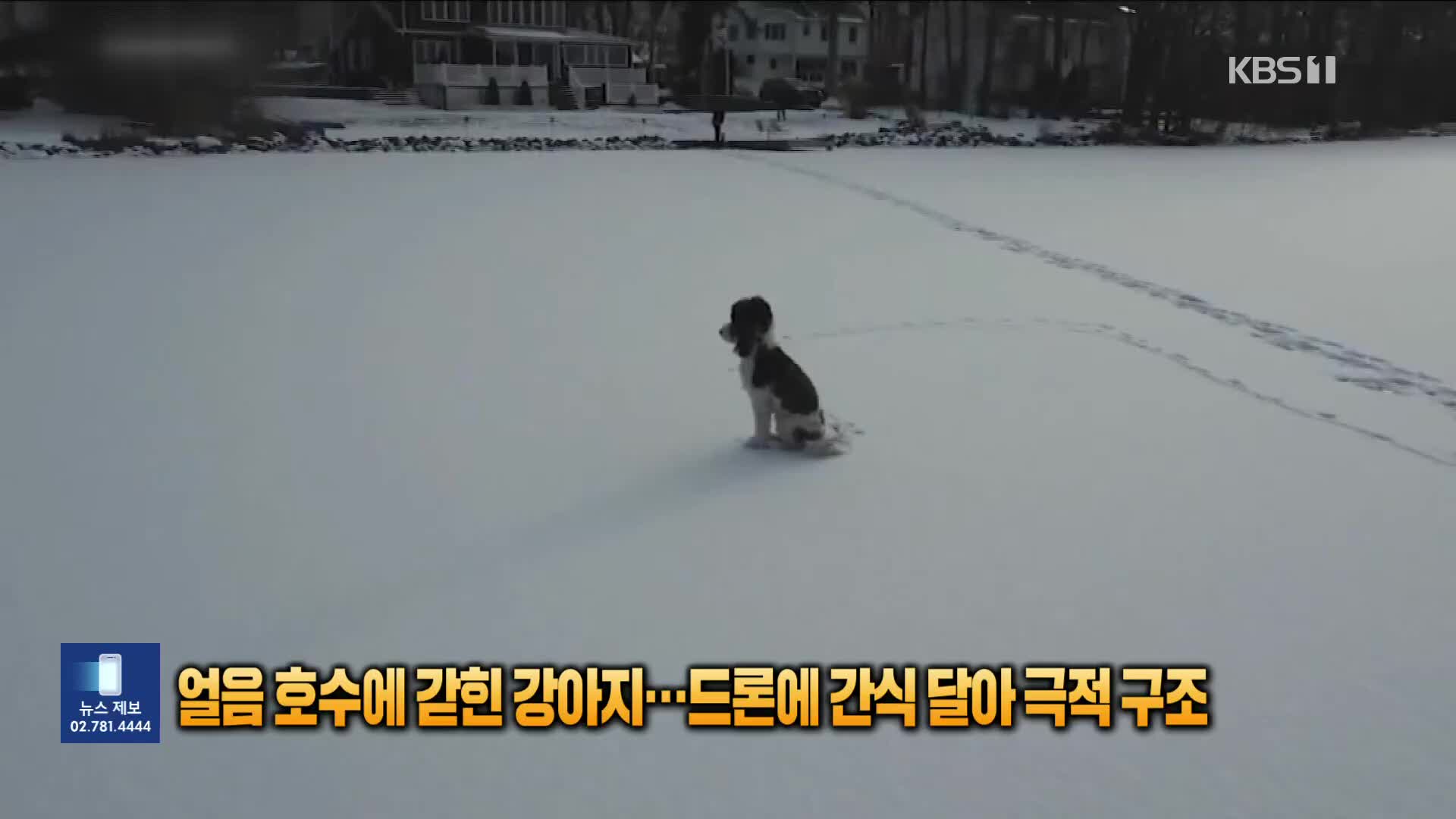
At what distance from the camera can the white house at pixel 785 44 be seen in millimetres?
51500

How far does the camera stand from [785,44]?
5219 cm

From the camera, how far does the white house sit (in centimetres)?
5150

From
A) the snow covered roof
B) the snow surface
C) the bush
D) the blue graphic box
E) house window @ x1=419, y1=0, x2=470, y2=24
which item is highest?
house window @ x1=419, y1=0, x2=470, y2=24

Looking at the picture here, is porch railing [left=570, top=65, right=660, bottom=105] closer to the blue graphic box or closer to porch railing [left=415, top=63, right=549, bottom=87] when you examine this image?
porch railing [left=415, top=63, right=549, bottom=87]

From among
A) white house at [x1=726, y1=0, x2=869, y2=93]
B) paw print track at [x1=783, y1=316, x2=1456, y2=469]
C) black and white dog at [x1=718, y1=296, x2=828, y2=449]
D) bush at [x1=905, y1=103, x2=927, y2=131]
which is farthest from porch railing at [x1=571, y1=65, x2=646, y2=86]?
black and white dog at [x1=718, y1=296, x2=828, y2=449]

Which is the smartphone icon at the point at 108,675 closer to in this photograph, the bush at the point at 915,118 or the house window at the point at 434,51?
the bush at the point at 915,118

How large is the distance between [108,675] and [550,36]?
33639mm

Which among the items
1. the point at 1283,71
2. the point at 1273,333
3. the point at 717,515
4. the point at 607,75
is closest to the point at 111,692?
the point at 717,515

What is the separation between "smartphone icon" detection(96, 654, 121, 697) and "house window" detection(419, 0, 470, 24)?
33.5 meters

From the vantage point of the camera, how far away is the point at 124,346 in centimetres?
652

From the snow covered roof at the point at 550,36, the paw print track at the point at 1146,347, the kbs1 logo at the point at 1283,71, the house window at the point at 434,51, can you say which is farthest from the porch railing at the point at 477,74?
the paw print track at the point at 1146,347

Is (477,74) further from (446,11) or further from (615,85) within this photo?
(615,85)

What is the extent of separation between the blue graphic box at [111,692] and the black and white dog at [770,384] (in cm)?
239

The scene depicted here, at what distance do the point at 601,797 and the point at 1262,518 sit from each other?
9.48 feet
